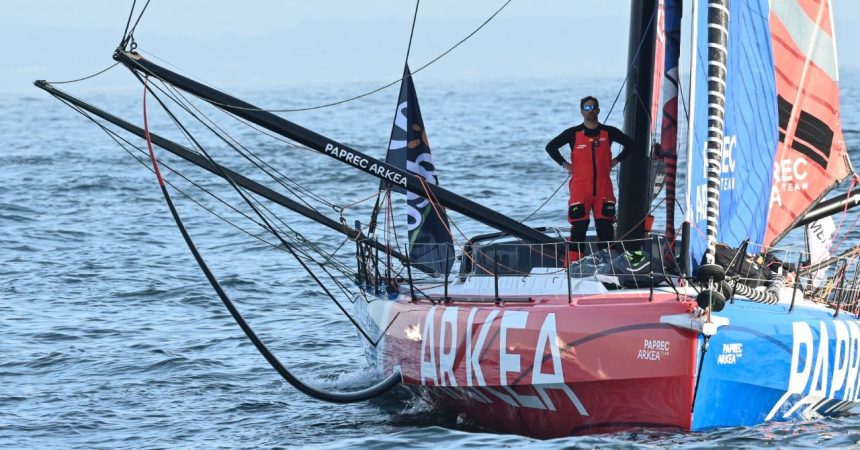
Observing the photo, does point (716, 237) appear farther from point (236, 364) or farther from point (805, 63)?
point (236, 364)

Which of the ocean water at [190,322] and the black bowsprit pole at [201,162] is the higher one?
the black bowsprit pole at [201,162]

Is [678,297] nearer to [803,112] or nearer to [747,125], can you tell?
[747,125]

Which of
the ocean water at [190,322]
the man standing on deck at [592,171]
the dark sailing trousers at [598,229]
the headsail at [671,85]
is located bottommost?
the ocean water at [190,322]

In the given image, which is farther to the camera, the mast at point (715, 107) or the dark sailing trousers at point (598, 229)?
the dark sailing trousers at point (598, 229)

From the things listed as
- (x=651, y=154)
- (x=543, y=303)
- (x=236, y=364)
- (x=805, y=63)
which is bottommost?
(x=236, y=364)

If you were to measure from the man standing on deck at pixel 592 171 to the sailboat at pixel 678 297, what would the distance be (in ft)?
1.08

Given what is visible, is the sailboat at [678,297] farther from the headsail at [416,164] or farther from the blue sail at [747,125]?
the headsail at [416,164]

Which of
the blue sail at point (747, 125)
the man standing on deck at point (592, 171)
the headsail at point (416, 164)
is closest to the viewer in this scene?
the blue sail at point (747, 125)

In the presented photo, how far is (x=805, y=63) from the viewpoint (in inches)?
476

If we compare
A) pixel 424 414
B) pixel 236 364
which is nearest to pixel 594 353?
pixel 424 414

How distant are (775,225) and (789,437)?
2232mm

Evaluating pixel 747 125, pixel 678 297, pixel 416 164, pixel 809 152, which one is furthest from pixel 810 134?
pixel 416 164

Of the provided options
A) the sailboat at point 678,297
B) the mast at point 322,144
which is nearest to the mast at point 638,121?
the sailboat at point 678,297

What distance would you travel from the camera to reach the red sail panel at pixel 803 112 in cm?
1185
